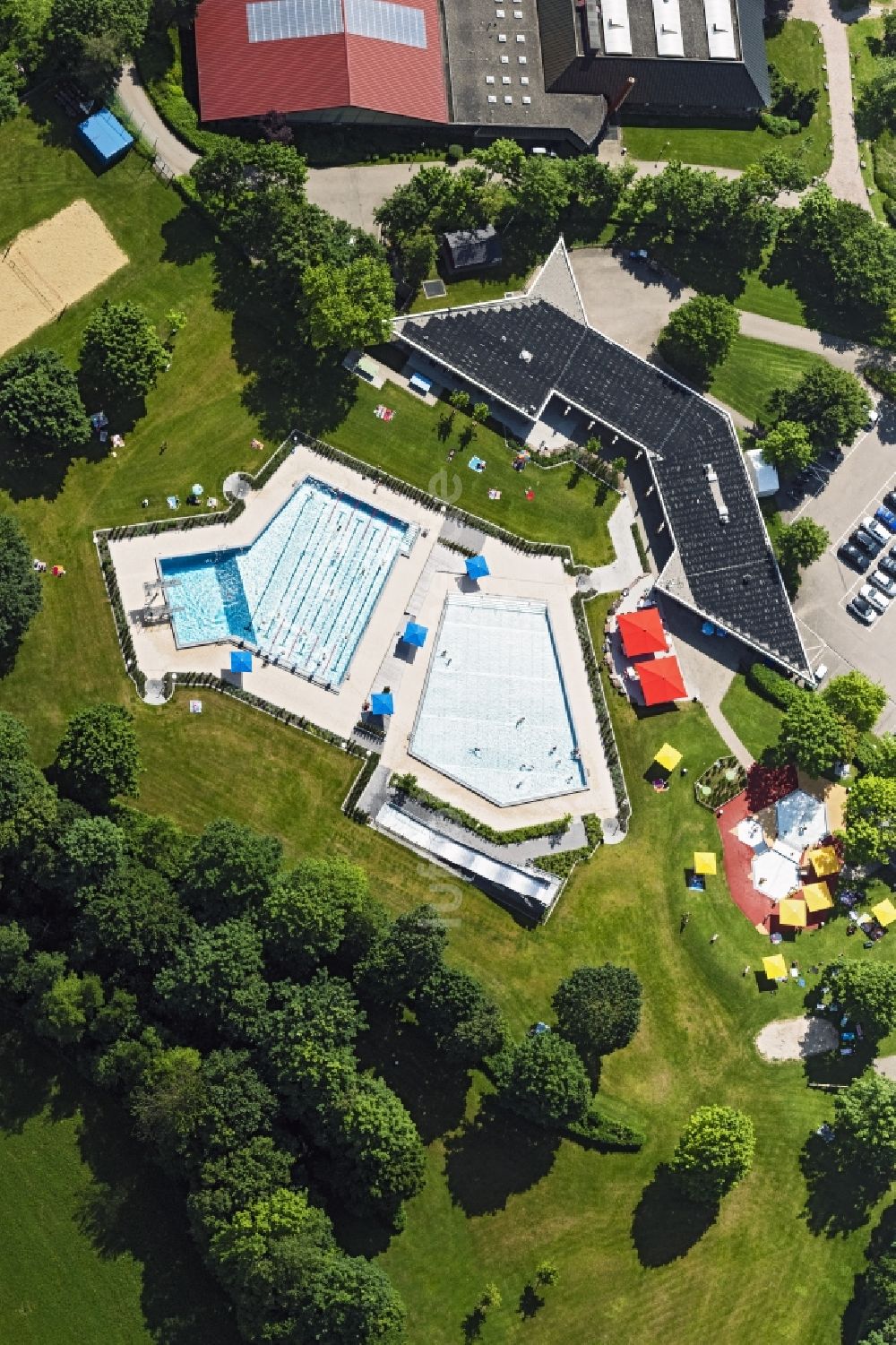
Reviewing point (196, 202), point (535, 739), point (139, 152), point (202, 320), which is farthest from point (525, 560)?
point (139, 152)

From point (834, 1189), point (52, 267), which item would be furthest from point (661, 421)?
point (834, 1189)

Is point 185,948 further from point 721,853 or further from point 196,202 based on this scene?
point 196,202

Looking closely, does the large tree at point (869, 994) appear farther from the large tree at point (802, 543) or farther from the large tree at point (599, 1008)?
the large tree at point (802, 543)

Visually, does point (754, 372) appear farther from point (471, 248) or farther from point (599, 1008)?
point (599, 1008)

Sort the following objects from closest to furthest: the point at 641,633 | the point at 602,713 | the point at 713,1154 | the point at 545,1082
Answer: the point at 545,1082 < the point at 713,1154 < the point at 602,713 < the point at 641,633

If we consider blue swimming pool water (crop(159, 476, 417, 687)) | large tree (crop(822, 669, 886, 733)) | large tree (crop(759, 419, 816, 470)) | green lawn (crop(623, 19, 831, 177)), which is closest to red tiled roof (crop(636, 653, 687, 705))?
large tree (crop(822, 669, 886, 733))

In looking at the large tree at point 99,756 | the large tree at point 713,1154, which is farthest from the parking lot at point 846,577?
the large tree at point 99,756
